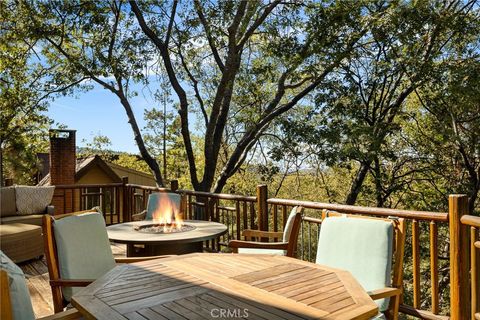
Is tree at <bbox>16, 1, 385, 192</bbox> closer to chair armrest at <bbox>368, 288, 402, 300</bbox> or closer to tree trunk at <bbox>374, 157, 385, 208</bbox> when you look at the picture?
tree trunk at <bbox>374, 157, 385, 208</bbox>

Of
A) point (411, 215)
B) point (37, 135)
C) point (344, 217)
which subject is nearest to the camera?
point (344, 217)

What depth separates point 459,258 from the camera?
2535mm

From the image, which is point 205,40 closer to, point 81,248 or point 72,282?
point 81,248

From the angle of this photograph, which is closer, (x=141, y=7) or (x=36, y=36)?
(x=36, y=36)

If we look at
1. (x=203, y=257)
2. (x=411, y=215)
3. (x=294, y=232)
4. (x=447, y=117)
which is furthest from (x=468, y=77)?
(x=203, y=257)

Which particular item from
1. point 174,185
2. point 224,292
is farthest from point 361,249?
point 174,185

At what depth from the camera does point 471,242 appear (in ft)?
8.20

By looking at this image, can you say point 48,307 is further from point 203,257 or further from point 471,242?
point 471,242

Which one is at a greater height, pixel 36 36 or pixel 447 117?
pixel 36 36

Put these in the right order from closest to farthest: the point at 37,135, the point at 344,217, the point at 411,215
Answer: the point at 344,217 < the point at 411,215 < the point at 37,135

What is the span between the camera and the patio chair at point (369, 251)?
2172 millimetres

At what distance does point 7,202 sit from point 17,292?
527 centimetres

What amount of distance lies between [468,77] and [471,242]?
18.0 ft

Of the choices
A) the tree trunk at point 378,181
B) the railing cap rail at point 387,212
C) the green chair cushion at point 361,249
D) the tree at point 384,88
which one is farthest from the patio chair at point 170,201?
the tree trunk at point 378,181
